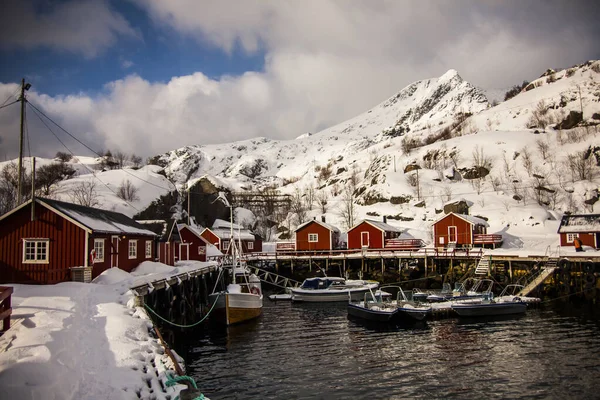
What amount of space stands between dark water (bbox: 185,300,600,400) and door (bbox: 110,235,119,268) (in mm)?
7355

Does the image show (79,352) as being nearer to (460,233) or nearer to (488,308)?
(488,308)

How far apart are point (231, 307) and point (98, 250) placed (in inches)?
346

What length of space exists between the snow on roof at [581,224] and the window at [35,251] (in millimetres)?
47785

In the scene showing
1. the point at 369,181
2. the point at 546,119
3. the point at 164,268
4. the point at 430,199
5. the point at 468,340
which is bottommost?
the point at 468,340

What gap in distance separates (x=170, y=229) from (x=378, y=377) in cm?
2826

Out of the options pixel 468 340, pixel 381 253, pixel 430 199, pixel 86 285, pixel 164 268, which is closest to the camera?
pixel 86 285

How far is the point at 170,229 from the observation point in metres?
39.5

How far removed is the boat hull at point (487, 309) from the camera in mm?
27781

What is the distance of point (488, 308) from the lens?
27.9 metres

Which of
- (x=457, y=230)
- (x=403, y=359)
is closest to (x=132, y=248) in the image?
(x=403, y=359)

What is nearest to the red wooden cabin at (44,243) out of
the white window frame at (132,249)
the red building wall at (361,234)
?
the white window frame at (132,249)

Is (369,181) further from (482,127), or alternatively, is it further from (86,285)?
(86,285)

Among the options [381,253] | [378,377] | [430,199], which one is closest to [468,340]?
[378,377]

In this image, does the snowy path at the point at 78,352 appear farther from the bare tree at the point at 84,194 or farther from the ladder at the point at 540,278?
the bare tree at the point at 84,194
